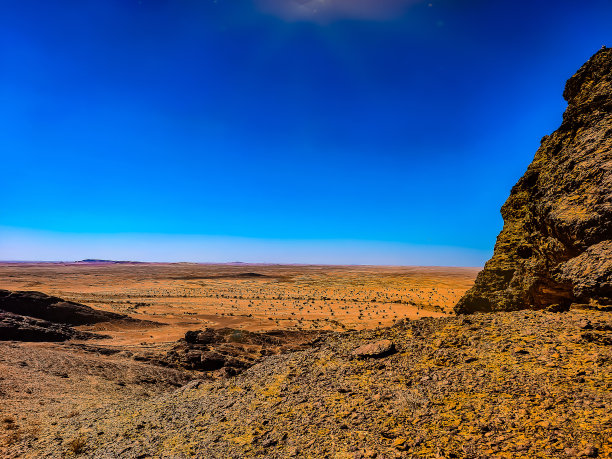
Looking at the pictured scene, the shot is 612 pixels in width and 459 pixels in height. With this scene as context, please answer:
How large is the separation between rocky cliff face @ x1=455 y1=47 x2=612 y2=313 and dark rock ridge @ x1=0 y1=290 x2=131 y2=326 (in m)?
27.7

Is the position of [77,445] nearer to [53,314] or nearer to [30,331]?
[30,331]

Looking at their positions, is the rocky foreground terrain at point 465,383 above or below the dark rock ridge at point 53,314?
above

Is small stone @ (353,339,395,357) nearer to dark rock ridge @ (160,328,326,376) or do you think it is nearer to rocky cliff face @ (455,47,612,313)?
rocky cliff face @ (455,47,612,313)

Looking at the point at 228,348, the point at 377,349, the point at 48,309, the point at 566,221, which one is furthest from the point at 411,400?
the point at 48,309

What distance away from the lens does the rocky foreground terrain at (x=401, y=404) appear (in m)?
3.88

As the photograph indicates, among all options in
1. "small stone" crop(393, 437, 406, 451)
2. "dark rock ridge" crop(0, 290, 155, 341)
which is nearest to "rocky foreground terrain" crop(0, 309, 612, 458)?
"small stone" crop(393, 437, 406, 451)

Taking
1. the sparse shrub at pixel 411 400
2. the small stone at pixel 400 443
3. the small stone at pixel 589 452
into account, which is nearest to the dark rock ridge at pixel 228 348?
the sparse shrub at pixel 411 400

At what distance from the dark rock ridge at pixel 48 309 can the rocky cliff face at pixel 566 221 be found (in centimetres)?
2774

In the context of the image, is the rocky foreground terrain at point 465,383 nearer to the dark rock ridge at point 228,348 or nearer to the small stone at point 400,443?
the small stone at point 400,443

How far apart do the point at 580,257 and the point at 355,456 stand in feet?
17.1

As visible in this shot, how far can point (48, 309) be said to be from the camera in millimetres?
26109

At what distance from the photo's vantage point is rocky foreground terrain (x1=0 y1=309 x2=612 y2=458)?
3.88m

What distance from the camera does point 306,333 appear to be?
23.8m

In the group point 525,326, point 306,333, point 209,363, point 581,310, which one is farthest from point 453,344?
point 306,333
